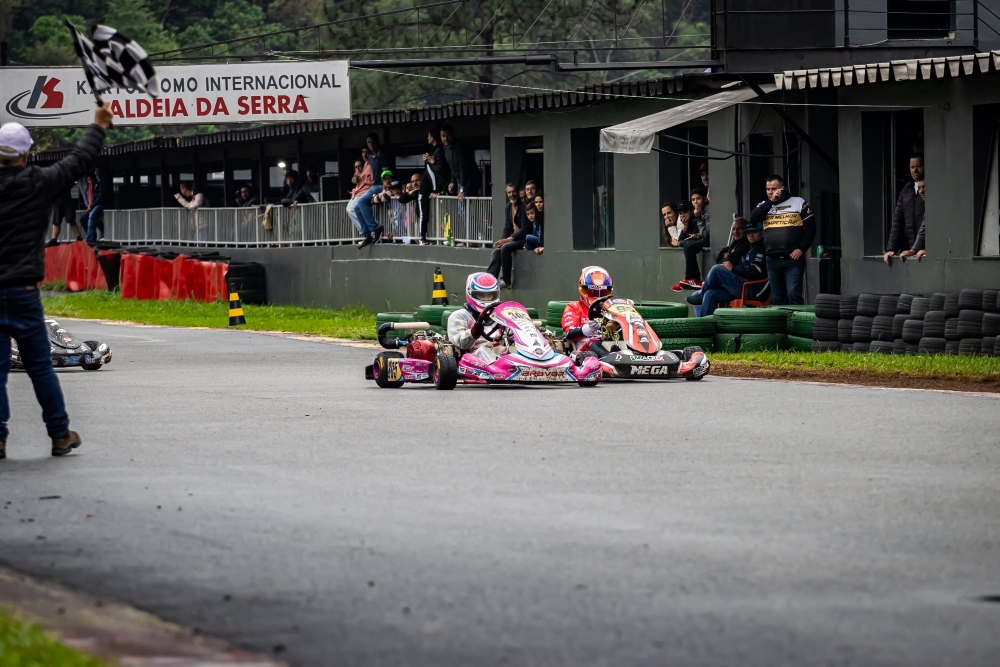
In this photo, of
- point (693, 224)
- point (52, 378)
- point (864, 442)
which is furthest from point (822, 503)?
point (693, 224)

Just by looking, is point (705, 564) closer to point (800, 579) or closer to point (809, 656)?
point (800, 579)

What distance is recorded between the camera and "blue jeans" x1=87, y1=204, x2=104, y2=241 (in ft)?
147

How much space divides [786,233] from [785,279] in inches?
25.1

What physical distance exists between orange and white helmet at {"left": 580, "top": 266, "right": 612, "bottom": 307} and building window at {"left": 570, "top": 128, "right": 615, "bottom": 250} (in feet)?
34.7

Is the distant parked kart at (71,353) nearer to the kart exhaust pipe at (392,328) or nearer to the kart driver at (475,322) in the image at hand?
the kart exhaust pipe at (392,328)

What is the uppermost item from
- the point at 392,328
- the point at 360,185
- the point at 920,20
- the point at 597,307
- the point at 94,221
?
the point at 920,20

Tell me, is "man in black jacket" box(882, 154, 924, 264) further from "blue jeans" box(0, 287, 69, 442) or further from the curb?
the curb

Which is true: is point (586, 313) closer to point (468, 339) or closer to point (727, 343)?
point (468, 339)

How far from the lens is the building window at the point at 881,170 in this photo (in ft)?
71.2

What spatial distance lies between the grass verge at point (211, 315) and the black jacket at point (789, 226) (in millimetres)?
6131

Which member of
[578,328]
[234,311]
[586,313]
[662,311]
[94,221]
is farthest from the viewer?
[94,221]

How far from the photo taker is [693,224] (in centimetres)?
2455

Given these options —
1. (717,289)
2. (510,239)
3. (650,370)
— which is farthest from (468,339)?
(510,239)

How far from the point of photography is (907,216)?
20594 mm
